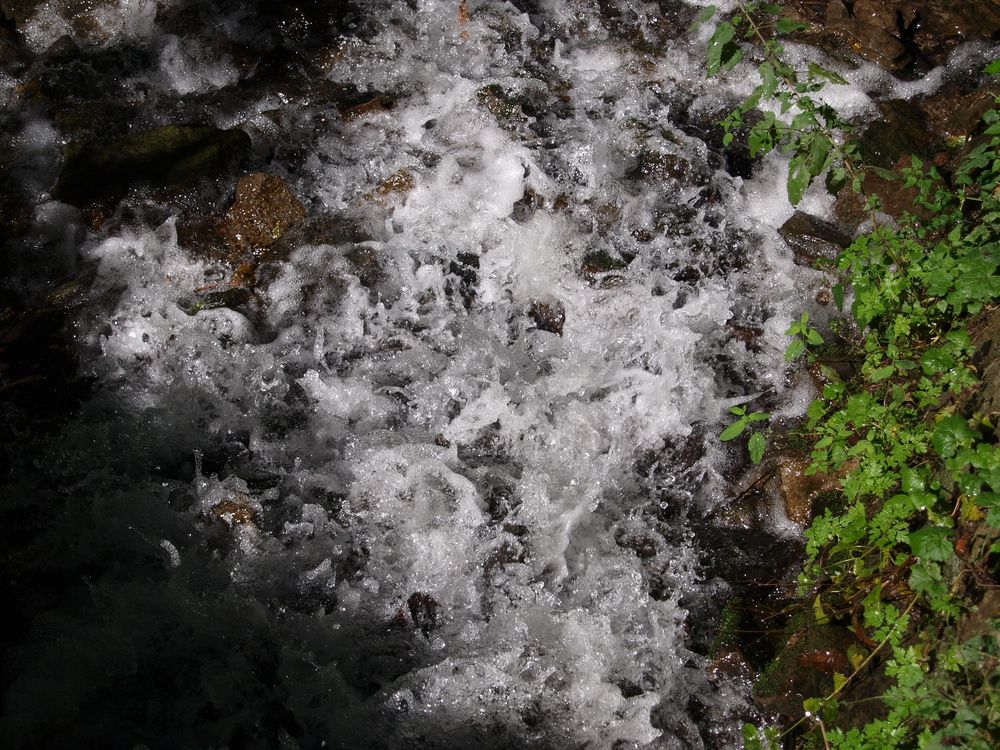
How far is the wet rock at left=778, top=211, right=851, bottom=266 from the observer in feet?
14.2

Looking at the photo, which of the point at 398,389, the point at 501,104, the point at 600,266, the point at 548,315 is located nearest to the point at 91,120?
the point at 501,104

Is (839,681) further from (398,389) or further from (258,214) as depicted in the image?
(258,214)

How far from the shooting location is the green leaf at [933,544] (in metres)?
2.41

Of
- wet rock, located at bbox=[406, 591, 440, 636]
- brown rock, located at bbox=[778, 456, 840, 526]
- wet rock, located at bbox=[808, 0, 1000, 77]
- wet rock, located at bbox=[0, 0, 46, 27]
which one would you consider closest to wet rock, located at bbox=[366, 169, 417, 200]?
wet rock, located at bbox=[406, 591, 440, 636]

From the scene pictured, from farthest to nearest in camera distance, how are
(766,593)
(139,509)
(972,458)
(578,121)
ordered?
(578,121) → (139,509) → (766,593) → (972,458)

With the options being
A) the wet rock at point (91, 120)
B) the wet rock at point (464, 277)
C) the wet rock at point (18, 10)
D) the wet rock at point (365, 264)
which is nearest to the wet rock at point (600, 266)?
the wet rock at point (464, 277)

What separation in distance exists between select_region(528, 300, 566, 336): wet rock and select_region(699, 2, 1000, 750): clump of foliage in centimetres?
133

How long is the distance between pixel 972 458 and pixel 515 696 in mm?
2020

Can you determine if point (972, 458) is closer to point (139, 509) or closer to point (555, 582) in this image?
point (555, 582)

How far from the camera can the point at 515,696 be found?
3.19m

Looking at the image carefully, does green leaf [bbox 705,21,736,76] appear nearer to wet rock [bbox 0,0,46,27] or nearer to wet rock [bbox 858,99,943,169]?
wet rock [bbox 858,99,943,169]

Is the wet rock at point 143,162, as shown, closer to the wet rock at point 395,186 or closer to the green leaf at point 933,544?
the wet rock at point 395,186

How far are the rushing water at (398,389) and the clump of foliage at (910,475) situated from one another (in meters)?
0.58

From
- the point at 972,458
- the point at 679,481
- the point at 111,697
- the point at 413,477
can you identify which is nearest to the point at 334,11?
the point at 413,477
